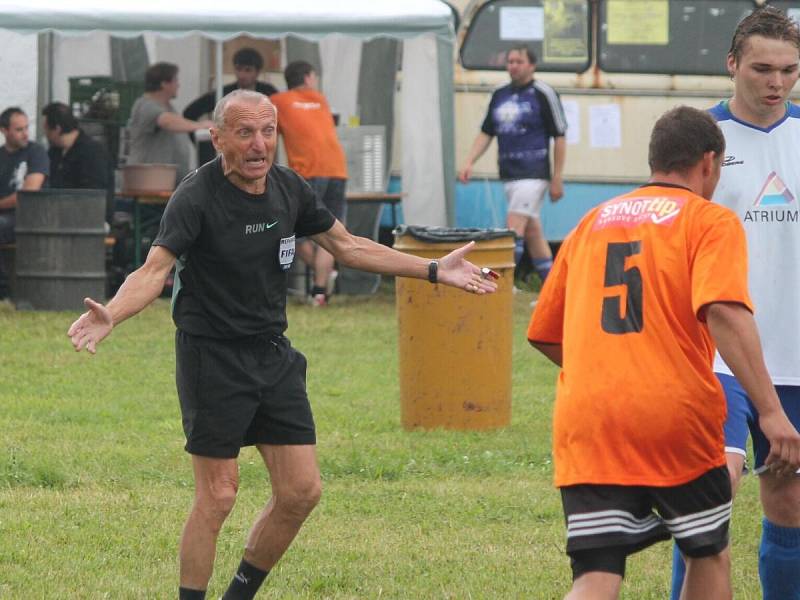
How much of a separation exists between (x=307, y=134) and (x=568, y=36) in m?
3.48

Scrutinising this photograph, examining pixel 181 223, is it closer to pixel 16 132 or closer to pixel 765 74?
pixel 765 74

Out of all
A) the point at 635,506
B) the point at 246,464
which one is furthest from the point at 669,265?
the point at 246,464

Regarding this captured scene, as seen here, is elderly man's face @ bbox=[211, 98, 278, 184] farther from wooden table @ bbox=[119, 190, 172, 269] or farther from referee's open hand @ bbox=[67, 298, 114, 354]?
wooden table @ bbox=[119, 190, 172, 269]

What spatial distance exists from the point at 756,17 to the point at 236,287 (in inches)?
74.6

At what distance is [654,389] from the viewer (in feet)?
14.0

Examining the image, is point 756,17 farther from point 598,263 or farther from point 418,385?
point 418,385

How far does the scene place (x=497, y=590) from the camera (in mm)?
6020

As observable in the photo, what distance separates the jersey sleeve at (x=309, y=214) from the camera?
556cm

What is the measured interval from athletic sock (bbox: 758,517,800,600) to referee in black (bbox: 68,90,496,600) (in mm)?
1480

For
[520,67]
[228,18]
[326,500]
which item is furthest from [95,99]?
[326,500]

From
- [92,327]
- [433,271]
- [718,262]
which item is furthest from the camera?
[433,271]

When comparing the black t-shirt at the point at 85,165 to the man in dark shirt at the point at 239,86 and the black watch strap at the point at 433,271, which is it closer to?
the man in dark shirt at the point at 239,86

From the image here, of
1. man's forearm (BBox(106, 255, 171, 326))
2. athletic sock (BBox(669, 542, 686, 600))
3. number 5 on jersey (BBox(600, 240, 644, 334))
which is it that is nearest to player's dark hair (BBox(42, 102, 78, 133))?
man's forearm (BBox(106, 255, 171, 326))

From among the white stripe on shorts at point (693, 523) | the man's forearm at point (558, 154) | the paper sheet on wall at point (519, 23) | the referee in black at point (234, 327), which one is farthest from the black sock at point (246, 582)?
the paper sheet on wall at point (519, 23)
